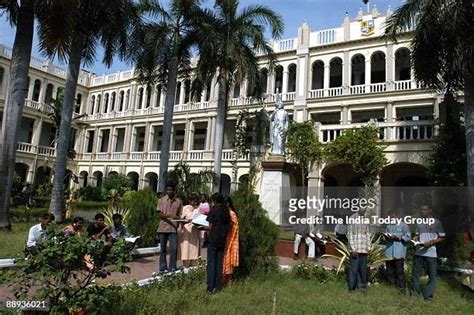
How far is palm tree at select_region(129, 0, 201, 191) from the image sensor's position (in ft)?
55.9

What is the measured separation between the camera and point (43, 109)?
34.9m

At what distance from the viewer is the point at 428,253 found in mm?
7129

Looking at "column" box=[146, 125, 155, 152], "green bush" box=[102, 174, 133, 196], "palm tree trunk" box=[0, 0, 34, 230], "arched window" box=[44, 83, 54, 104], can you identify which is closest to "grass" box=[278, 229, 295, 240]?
"palm tree trunk" box=[0, 0, 34, 230]

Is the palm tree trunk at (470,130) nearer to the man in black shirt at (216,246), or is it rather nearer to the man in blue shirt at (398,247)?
the man in blue shirt at (398,247)

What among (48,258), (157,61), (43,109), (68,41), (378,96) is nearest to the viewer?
(48,258)

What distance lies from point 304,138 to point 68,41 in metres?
12.2

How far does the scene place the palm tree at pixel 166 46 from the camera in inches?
671

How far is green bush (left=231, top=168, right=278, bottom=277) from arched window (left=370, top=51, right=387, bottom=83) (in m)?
20.0

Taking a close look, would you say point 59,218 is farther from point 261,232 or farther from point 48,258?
point 48,258

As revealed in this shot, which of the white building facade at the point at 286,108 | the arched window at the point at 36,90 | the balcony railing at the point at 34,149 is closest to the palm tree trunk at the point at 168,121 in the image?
the white building facade at the point at 286,108

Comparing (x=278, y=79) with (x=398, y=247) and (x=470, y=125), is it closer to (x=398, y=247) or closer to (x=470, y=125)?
(x=470, y=125)

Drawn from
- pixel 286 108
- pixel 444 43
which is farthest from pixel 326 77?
pixel 444 43

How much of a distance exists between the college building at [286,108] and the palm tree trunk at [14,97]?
7827mm

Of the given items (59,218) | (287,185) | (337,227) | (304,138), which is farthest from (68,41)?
(304,138)
